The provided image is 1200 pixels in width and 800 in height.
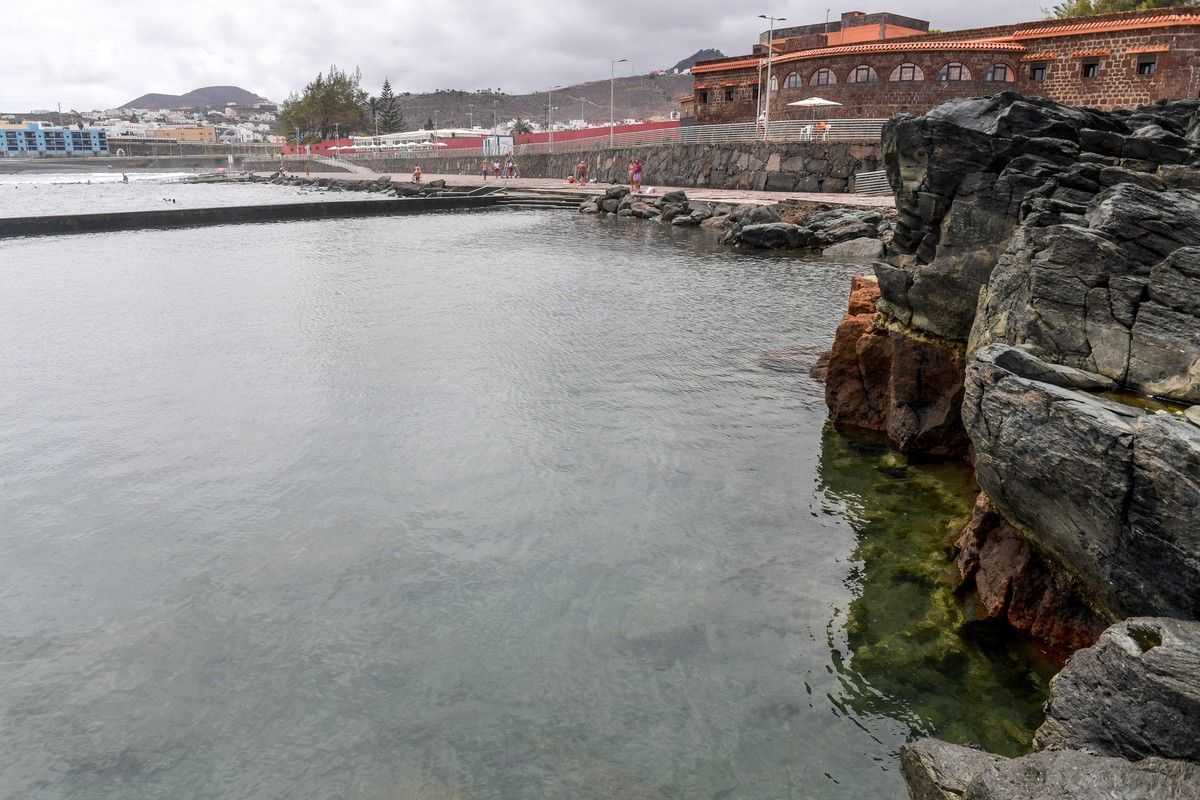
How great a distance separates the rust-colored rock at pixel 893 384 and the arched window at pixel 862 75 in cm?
3834

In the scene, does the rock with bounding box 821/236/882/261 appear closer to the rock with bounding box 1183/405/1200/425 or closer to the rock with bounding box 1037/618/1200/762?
the rock with bounding box 1183/405/1200/425

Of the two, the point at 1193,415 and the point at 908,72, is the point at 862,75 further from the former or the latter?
the point at 1193,415

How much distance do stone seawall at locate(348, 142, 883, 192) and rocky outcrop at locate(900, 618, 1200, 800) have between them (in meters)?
29.7

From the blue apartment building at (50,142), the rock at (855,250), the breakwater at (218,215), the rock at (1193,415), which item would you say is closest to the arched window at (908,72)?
the rock at (855,250)

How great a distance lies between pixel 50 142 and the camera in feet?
562

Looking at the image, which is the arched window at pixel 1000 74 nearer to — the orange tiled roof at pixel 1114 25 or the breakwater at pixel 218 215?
the orange tiled roof at pixel 1114 25

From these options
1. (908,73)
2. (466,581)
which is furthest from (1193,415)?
(908,73)

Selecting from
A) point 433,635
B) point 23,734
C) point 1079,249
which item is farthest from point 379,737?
point 1079,249

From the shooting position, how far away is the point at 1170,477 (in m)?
4.52

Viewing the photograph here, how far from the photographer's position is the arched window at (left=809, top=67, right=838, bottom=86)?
46094mm

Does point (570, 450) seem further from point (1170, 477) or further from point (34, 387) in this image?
point (34, 387)

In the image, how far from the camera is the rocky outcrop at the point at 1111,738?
378 centimetres

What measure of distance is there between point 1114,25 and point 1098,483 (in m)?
44.8

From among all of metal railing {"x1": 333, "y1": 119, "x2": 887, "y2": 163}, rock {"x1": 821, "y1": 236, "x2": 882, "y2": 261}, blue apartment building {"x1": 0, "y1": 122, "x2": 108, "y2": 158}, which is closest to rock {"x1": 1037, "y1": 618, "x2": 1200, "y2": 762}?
rock {"x1": 821, "y1": 236, "x2": 882, "y2": 261}
